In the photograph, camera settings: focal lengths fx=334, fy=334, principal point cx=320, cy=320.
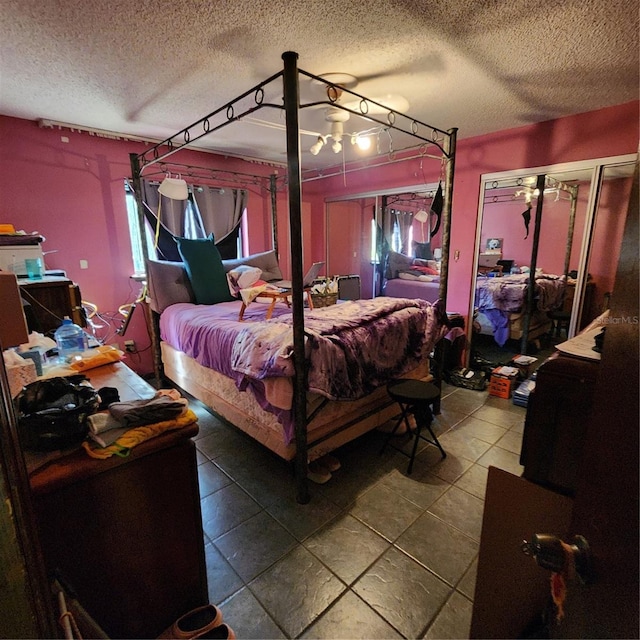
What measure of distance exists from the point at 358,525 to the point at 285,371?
0.89 m

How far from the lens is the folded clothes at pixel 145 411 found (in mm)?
999

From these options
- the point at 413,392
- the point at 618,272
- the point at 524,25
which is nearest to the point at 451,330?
the point at 413,392

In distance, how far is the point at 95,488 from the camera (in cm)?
91

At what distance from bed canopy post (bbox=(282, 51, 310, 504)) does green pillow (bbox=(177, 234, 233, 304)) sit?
1.90 meters

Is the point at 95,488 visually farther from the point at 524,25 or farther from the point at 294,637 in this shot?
the point at 524,25

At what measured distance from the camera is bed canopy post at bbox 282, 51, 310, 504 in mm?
1517

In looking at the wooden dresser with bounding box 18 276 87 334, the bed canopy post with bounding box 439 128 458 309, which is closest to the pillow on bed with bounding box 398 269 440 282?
the bed canopy post with bounding box 439 128 458 309

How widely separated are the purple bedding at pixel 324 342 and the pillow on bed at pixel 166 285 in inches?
11.1

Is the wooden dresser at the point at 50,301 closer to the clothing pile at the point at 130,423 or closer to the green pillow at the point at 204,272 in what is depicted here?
the green pillow at the point at 204,272

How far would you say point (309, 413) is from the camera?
6.44ft

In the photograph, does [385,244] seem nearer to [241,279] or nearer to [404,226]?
[404,226]

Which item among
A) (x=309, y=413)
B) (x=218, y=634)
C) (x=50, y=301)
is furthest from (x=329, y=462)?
(x=50, y=301)

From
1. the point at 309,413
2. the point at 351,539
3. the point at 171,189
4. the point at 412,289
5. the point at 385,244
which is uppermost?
the point at 171,189

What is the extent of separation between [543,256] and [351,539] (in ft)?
11.5
